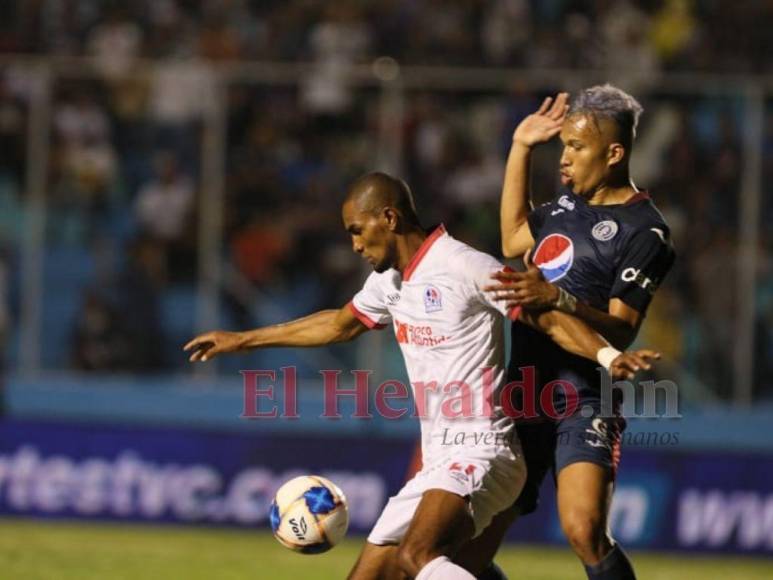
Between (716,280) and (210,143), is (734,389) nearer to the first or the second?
(716,280)

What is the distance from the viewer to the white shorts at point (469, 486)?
7.09 metres

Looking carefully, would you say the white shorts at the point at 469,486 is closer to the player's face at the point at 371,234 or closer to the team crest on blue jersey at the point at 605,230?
the player's face at the point at 371,234

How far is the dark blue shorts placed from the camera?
7.34 meters

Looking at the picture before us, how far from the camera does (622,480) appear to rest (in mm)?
13555

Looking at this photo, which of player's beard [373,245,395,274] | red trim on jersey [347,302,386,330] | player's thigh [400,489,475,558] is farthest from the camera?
red trim on jersey [347,302,386,330]

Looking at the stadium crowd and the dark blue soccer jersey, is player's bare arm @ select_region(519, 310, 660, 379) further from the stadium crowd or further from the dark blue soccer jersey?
the stadium crowd

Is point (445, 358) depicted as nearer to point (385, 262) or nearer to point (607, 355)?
point (385, 262)

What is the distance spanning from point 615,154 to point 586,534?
1.79 m

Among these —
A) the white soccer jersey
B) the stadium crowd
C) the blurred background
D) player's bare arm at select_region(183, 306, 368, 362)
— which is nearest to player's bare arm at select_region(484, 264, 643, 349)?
the white soccer jersey

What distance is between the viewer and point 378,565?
7219mm

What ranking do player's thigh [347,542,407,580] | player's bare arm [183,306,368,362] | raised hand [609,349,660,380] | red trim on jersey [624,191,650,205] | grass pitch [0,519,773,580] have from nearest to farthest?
raised hand [609,349,660,380] → player's thigh [347,542,407,580] → red trim on jersey [624,191,650,205] → player's bare arm [183,306,368,362] → grass pitch [0,519,773,580]

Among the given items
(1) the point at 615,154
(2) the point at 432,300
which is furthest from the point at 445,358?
(1) the point at 615,154

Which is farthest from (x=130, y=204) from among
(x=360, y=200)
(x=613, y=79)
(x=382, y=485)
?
(x=360, y=200)

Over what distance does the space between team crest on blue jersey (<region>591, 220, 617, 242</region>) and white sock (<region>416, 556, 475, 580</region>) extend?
1.75 meters
